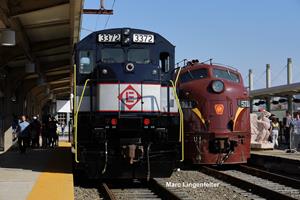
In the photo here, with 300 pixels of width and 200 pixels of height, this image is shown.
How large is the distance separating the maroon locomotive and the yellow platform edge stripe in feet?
16.1

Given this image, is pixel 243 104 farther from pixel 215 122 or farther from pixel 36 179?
pixel 36 179

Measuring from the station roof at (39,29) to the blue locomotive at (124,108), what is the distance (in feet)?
10.5

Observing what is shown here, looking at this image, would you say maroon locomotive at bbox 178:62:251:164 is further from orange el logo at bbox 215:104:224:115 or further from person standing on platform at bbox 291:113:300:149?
person standing on platform at bbox 291:113:300:149

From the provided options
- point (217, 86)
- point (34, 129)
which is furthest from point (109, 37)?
point (34, 129)

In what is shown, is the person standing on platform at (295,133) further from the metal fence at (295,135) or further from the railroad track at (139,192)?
the railroad track at (139,192)

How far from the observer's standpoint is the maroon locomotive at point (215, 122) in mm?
16125

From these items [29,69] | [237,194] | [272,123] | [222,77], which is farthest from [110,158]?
[272,123]

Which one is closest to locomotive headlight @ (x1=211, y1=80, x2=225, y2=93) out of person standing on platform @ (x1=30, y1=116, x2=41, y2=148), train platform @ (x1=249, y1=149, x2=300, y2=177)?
train platform @ (x1=249, y1=149, x2=300, y2=177)

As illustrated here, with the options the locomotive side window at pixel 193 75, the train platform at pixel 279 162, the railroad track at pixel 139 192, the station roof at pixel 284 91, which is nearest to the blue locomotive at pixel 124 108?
the railroad track at pixel 139 192

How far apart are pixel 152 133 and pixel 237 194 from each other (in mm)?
2464

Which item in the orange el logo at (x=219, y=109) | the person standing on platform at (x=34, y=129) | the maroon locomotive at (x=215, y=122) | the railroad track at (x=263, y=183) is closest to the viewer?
the railroad track at (x=263, y=183)

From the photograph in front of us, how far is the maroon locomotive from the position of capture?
16125 mm

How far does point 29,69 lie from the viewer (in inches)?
862

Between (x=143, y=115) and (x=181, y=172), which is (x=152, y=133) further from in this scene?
(x=181, y=172)
